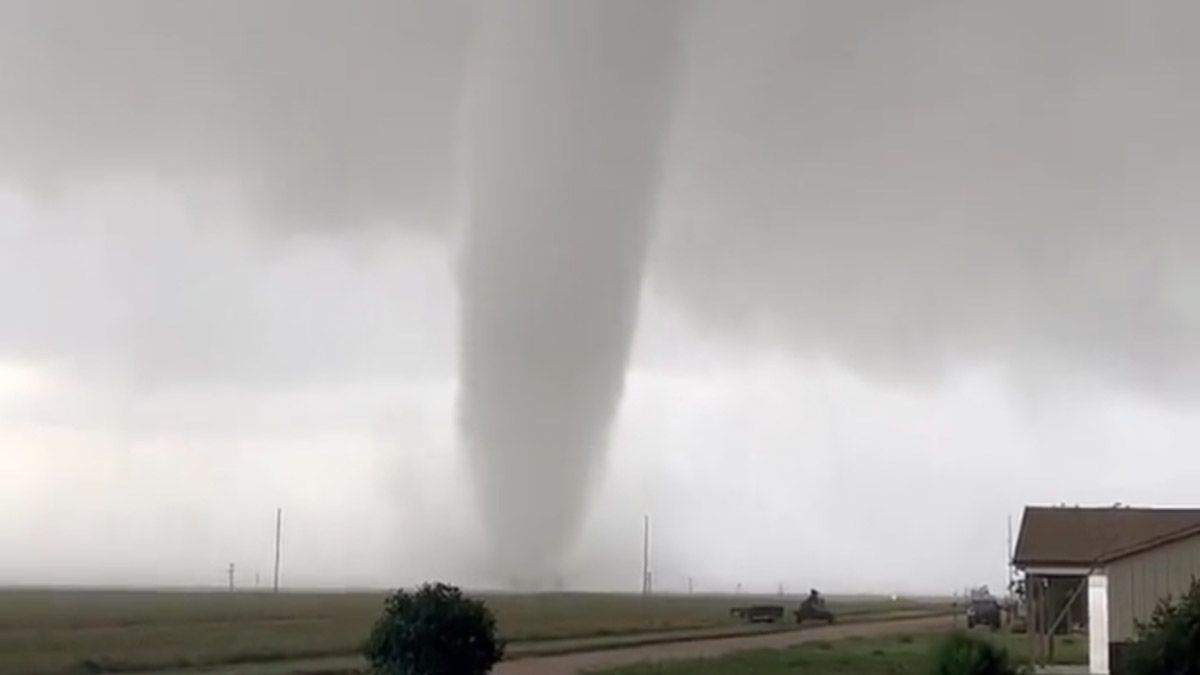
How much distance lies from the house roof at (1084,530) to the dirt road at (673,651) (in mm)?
8455

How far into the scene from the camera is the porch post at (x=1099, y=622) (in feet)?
110

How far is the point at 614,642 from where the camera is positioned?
50875 millimetres

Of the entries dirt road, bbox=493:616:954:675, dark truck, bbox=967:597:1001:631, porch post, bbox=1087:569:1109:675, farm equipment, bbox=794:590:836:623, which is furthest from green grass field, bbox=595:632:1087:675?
farm equipment, bbox=794:590:836:623

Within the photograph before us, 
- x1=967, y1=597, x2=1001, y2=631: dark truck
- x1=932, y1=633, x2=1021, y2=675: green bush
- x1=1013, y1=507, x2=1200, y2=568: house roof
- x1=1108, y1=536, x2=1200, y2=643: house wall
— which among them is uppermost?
x1=1013, y1=507, x2=1200, y2=568: house roof

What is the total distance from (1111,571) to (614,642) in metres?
20.1

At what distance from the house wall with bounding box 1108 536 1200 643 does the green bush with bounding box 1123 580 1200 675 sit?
8628 mm

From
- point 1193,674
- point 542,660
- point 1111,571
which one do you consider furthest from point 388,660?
point 1111,571

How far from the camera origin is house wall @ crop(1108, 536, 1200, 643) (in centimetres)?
3459

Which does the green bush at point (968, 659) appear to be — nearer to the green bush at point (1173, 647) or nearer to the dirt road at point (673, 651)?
the green bush at point (1173, 647)

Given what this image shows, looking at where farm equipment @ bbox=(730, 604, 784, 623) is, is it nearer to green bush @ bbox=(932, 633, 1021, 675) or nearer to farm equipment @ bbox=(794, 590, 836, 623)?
farm equipment @ bbox=(794, 590, 836, 623)

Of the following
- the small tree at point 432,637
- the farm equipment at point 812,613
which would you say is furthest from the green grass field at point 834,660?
the farm equipment at point 812,613

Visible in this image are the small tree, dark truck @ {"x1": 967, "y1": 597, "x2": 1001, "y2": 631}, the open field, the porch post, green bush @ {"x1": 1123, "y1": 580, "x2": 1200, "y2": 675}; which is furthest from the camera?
dark truck @ {"x1": 967, "y1": 597, "x2": 1001, "y2": 631}

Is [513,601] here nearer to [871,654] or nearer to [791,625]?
[791,625]

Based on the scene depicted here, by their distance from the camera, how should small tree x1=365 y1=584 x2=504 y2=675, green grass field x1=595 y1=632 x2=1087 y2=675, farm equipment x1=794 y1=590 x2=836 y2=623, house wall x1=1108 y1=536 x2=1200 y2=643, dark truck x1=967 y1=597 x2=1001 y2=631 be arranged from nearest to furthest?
small tree x1=365 y1=584 x2=504 y2=675
green grass field x1=595 y1=632 x2=1087 y2=675
house wall x1=1108 y1=536 x2=1200 y2=643
dark truck x1=967 y1=597 x2=1001 y2=631
farm equipment x1=794 y1=590 x2=836 y2=623
